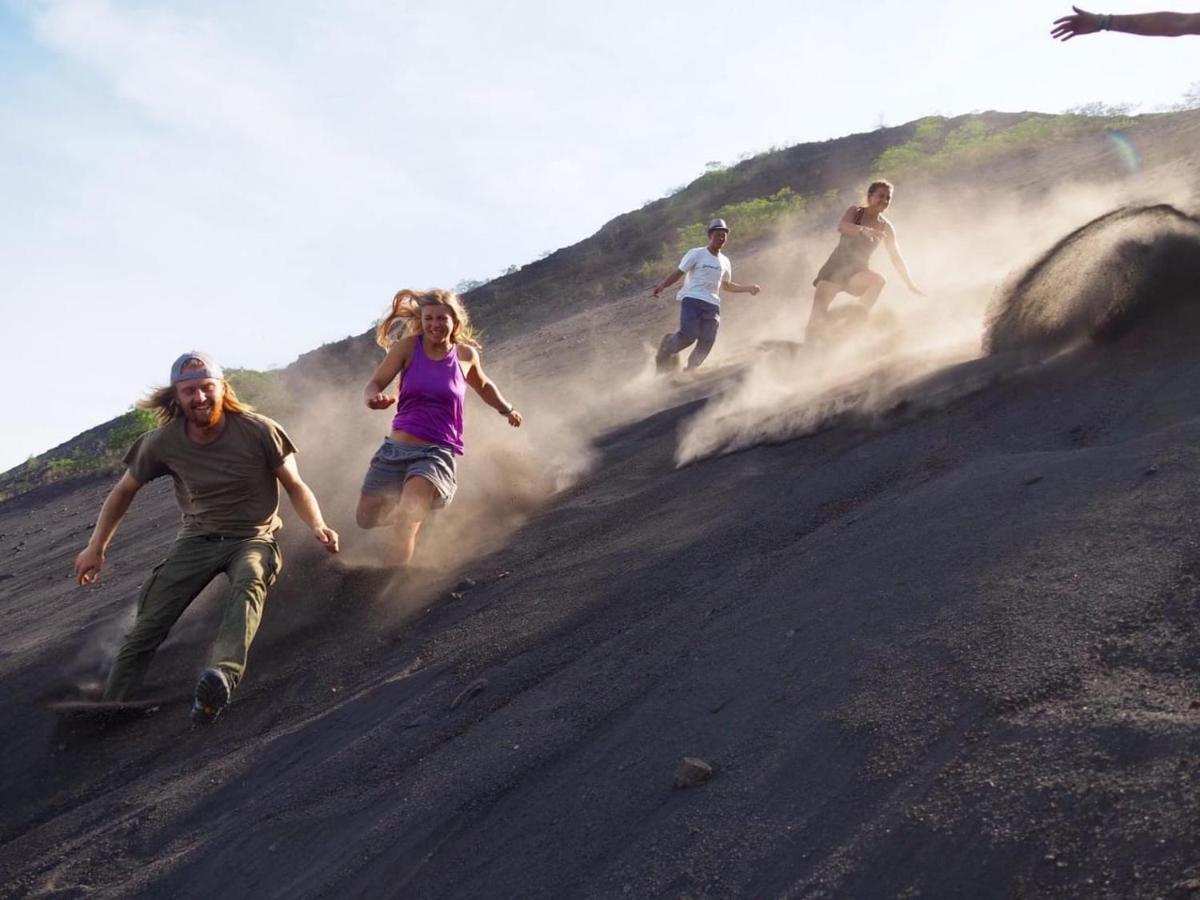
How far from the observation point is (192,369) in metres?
5.23

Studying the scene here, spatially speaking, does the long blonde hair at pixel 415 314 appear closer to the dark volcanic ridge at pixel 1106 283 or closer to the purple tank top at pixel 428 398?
the purple tank top at pixel 428 398

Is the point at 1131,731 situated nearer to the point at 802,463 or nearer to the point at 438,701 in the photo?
the point at 438,701

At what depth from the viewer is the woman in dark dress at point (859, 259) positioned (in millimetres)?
9273

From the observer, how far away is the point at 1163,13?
4586 mm

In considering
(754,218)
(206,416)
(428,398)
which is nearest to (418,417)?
(428,398)

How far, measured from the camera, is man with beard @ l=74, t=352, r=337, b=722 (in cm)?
523

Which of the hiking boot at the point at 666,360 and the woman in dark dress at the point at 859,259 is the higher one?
the woman in dark dress at the point at 859,259

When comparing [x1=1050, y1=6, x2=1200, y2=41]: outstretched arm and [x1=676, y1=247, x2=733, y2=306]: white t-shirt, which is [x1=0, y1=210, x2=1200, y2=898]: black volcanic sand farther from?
[x1=676, y1=247, x2=733, y2=306]: white t-shirt

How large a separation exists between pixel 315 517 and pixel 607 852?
3.25m

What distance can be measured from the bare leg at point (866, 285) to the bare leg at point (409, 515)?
5.17m

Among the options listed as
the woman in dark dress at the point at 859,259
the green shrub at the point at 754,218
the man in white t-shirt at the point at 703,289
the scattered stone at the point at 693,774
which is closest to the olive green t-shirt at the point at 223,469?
the scattered stone at the point at 693,774

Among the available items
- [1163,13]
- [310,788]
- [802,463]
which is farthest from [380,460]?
[1163,13]

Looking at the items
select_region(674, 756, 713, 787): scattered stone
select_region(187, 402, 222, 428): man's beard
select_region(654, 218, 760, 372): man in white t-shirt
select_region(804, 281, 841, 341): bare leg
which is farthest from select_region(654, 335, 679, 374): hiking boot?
select_region(674, 756, 713, 787): scattered stone

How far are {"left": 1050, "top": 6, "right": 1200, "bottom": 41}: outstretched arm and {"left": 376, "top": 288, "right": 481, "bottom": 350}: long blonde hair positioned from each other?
3.64 metres
